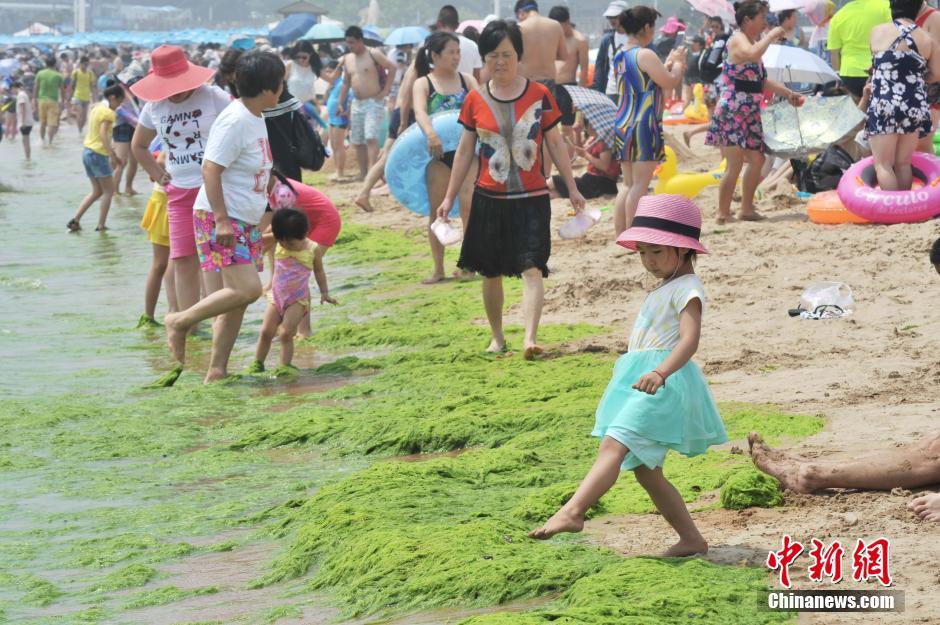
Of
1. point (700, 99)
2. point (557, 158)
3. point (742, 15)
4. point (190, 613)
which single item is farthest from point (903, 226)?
point (700, 99)

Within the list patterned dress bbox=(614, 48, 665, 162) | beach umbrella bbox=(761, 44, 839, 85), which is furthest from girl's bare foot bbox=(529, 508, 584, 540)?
beach umbrella bbox=(761, 44, 839, 85)

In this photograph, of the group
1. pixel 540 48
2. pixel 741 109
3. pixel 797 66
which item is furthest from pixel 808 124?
pixel 540 48

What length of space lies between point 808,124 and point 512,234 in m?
5.77

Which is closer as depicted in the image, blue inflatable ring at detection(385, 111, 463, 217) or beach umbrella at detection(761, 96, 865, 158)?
blue inflatable ring at detection(385, 111, 463, 217)

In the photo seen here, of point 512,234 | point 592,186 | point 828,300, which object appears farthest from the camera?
point 592,186

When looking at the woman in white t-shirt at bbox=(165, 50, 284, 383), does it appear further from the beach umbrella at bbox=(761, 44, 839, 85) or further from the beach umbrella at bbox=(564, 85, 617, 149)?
the beach umbrella at bbox=(761, 44, 839, 85)

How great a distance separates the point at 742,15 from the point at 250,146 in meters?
4.94

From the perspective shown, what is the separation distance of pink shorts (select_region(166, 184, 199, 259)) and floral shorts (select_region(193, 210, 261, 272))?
74cm

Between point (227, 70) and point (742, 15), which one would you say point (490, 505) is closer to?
point (227, 70)

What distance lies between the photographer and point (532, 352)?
8.11m

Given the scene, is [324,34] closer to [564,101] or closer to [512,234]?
[564,101]

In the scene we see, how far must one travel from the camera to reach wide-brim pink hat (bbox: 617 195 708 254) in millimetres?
4500

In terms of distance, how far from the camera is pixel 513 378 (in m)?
7.71

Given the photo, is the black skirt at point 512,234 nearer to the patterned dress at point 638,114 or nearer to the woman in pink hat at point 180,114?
the woman in pink hat at point 180,114
